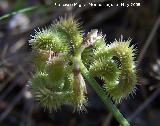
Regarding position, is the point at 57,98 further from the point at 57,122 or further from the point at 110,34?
the point at 110,34

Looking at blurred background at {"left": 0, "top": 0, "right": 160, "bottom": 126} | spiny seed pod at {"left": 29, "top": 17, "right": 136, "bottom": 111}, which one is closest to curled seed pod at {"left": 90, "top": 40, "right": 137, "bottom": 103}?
spiny seed pod at {"left": 29, "top": 17, "right": 136, "bottom": 111}

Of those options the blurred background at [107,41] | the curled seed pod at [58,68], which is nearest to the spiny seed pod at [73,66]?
the curled seed pod at [58,68]

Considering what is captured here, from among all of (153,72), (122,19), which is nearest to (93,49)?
(153,72)

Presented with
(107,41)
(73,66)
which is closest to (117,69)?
(73,66)

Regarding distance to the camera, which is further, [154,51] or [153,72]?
[154,51]

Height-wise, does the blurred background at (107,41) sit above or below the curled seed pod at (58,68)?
below

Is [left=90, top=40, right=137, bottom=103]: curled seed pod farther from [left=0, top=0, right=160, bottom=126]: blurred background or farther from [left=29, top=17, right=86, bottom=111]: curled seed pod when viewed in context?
[left=0, top=0, right=160, bottom=126]: blurred background

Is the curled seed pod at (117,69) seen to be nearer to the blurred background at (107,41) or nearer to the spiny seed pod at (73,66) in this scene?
the spiny seed pod at (73,66)
